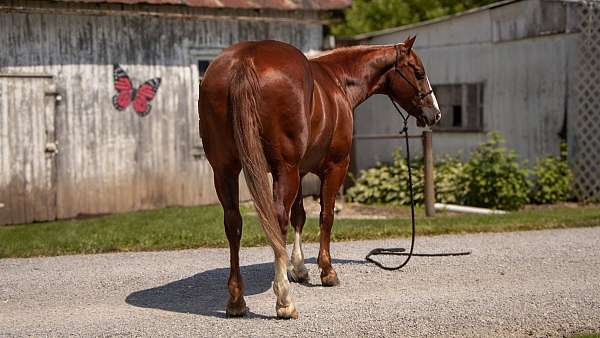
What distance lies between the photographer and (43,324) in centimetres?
711

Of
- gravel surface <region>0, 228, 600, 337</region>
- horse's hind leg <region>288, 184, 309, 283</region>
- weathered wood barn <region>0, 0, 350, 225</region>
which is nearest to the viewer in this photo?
gravel surface <region>0, 228, 600, 337</region>

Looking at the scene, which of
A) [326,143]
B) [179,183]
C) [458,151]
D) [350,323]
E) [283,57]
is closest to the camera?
[350,323]

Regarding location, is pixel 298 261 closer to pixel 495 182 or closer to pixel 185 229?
pixel 185 229

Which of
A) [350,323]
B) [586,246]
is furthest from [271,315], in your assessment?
[586,246]

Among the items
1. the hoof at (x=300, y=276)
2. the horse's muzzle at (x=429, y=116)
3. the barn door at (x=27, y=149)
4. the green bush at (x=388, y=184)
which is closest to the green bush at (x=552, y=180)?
the green bush at (x=388, y=184)

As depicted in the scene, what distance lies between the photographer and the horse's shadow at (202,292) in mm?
7676

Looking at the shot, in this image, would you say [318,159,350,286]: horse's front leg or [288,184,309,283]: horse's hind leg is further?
[288,184,309,283]: horse's hind leg

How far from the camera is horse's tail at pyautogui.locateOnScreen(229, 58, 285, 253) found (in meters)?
6.86

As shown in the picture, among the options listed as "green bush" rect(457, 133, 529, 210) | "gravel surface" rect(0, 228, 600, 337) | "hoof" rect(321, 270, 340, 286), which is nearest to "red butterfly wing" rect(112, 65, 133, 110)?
"gravel surface" rect(0, 228, 600, 337)

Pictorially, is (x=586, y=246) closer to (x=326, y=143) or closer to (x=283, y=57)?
(x=326, y=143)

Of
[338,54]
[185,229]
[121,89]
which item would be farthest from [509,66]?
[338,54]

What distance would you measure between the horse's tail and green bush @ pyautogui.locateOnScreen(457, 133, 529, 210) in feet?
31.1

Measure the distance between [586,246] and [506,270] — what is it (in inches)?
75.7

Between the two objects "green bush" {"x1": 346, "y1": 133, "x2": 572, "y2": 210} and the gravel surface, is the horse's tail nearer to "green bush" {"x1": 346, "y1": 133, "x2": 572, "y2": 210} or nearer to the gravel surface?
Answer: the gravel surface
